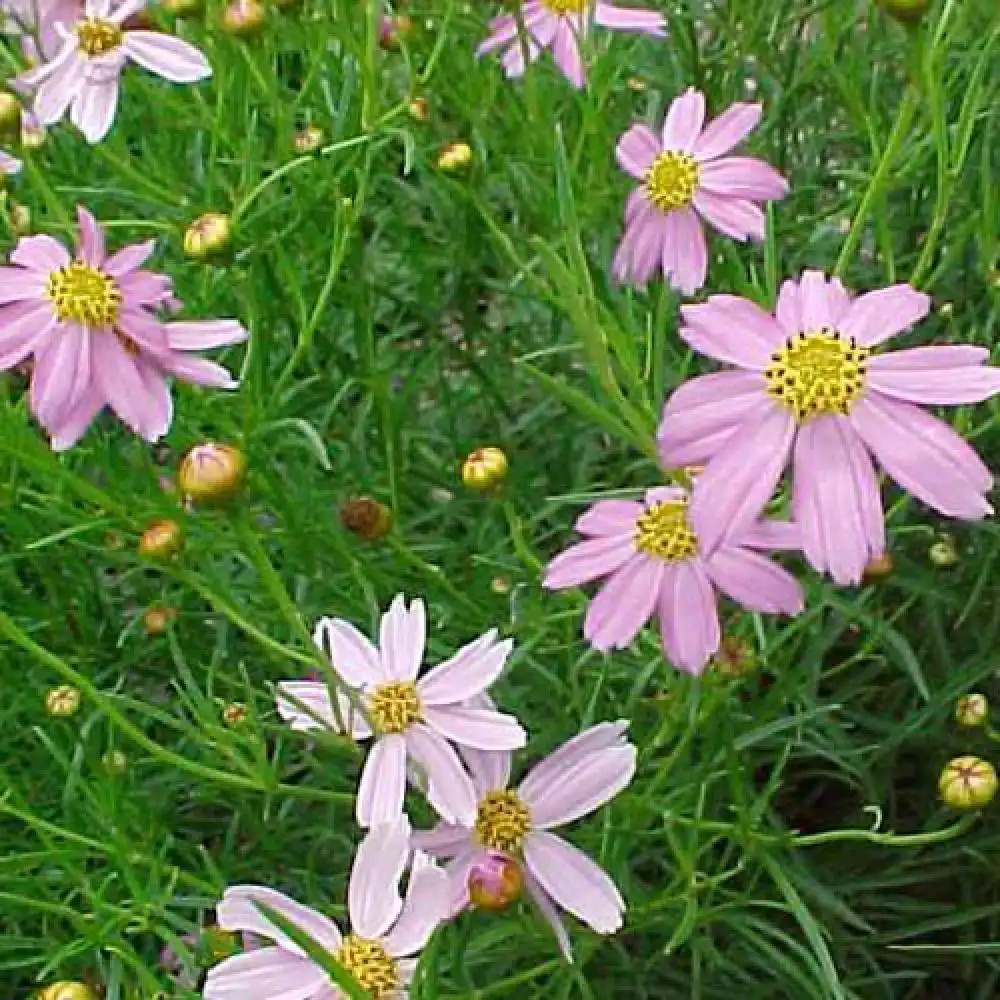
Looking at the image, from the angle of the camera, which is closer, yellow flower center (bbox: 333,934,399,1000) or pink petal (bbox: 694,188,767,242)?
yellow flower center (bbox: 333,934,399,1000)

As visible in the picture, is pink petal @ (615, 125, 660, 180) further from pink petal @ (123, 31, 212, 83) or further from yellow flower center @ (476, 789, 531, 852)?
yellow flower center @ (476, 789, 531, 852)

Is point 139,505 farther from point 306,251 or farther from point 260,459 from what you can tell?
point 306,251

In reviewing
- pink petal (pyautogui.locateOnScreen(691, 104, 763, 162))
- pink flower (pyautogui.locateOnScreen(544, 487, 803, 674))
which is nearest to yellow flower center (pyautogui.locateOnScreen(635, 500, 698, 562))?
pink flower (pyautogui.locateOnScreen(544, 487, 803, 674))

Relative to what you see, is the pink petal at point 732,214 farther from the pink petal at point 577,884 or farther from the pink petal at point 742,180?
the pink petal at point 577,884

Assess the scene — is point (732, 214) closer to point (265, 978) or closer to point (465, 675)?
point (465, 675)

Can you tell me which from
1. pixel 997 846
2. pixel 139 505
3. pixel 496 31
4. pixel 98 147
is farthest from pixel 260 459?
pixel 997 846

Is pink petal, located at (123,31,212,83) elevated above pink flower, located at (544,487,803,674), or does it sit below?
above


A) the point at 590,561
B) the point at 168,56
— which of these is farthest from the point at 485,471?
the point at 168,56
